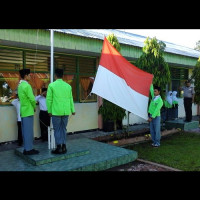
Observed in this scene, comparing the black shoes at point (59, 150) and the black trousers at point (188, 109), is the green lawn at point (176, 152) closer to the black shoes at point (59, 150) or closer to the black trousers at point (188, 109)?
the black trousers at point (188, 109)

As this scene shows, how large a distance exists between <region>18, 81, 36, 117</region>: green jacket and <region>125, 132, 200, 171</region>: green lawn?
3031 mm

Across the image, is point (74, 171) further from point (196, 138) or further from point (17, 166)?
point (196, 138)

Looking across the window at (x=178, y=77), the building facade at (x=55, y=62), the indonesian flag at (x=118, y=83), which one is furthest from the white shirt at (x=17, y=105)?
the window at (x=178, y=77)

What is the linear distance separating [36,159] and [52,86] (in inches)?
61.2

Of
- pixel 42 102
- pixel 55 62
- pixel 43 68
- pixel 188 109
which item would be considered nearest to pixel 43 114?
pixel 42 102

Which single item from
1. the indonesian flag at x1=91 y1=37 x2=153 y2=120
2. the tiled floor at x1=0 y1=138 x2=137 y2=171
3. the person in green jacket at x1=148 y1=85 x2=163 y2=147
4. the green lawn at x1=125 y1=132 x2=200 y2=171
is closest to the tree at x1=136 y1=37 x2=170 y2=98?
the person in green jacket at x1=148 y1=85 x2=163 y2=147

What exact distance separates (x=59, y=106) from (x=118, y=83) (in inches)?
67.9

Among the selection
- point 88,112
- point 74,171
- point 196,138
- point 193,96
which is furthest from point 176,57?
point 74,171

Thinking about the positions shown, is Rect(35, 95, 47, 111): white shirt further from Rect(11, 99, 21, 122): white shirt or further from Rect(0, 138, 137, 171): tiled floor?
Rect(0, 138, 137, 171): tiled floor

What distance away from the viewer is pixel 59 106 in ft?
16.3

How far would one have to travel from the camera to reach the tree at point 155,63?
785 centimetres

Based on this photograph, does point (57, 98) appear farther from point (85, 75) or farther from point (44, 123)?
point (85, 75)

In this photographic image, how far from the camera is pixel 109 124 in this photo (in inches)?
358

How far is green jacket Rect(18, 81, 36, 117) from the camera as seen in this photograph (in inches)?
193
